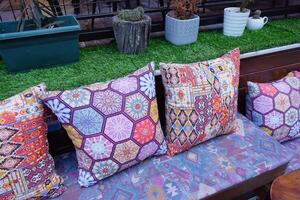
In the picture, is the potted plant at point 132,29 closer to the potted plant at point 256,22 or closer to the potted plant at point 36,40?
the potted plant at point 36,40

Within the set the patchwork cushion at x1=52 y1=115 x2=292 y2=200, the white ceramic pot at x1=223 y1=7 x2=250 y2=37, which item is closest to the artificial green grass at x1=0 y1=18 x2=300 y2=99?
the white ceramic pot at x1=223 y1=7 x2=250 y2=37

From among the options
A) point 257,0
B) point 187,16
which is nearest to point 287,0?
point 257,0

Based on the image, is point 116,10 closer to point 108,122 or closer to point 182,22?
point 182,22

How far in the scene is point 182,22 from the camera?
1628mm

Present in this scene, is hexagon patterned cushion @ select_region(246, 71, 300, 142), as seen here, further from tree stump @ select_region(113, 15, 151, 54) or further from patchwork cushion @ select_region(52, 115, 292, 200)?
tree stump @ select_region(113, 15, 151, 54)

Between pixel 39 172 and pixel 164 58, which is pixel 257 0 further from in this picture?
pixel 39 172

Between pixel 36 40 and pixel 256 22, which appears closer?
pixel 36 40

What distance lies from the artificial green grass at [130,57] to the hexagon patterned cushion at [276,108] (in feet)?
0.93

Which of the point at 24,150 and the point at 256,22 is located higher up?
the point at 256,22

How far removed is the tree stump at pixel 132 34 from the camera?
4.83 ft

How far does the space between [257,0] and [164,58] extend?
4.43 feet

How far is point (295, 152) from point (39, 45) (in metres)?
1.58

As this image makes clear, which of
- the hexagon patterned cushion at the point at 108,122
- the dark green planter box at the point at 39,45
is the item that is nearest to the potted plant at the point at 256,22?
the hexagon patterned cushion at the point at 108,122

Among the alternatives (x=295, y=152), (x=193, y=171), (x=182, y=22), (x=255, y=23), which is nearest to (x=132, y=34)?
(x=182, y=22)
